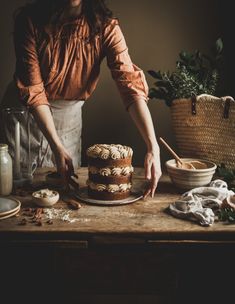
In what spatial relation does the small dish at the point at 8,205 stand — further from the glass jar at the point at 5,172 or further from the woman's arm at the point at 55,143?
the woman's arm at the point at 55,143

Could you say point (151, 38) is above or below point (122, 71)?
above

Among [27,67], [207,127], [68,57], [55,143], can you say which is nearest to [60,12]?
[68,57]

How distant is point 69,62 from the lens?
7.59 ft

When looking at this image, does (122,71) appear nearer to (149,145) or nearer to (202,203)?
(149,145)

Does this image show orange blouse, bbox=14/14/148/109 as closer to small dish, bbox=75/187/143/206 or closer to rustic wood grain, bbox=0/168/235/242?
small dish, bbox=75/187/143/206

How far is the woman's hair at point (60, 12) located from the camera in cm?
219

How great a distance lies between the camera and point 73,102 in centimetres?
254

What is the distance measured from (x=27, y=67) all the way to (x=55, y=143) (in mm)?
447

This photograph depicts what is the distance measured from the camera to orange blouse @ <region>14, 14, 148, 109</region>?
209 centimetres

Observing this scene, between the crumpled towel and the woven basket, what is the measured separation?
1.20 feet

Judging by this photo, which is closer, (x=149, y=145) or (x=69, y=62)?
(x=149, y=145)

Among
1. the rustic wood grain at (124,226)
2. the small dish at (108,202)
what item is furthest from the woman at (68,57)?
the rustic wood grain at (124,226)
